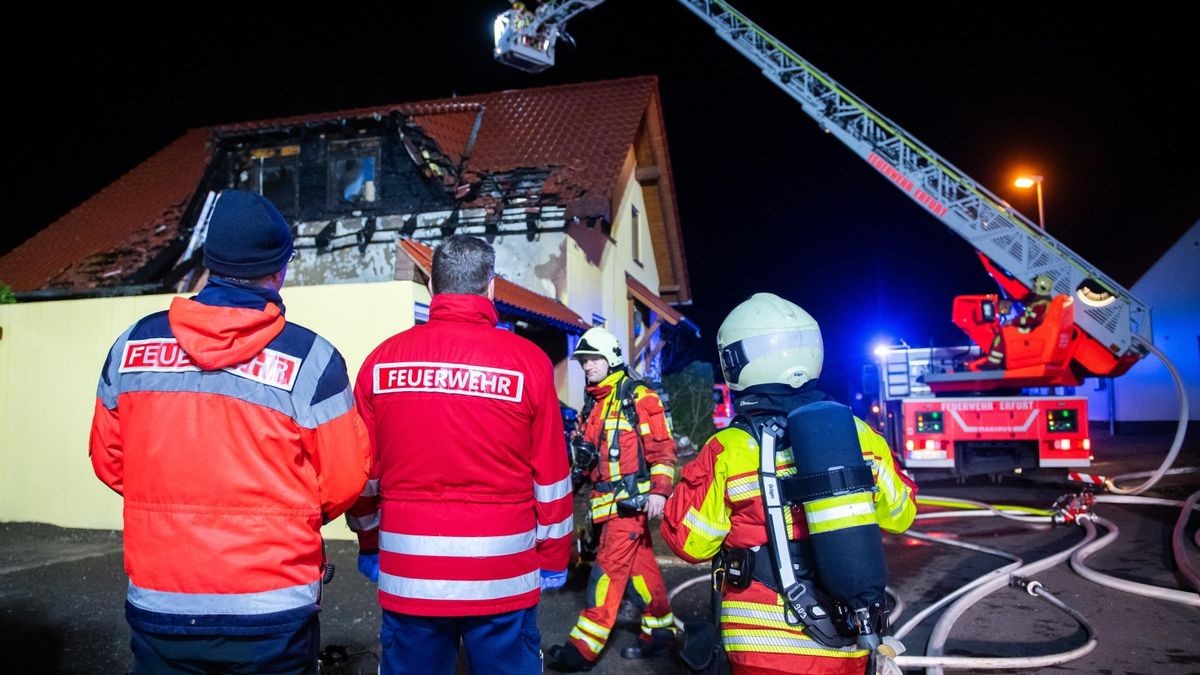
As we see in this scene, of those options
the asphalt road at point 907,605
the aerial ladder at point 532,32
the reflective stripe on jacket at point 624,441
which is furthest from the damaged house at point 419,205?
→ the reflective stripe on jacket at point 624,441

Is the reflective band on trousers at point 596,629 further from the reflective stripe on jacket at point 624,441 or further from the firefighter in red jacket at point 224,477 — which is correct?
the firefighter in red jacket at point 224,477

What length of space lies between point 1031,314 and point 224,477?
36.5 ft

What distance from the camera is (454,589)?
228 cm

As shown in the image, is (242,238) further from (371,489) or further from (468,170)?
(468,170)

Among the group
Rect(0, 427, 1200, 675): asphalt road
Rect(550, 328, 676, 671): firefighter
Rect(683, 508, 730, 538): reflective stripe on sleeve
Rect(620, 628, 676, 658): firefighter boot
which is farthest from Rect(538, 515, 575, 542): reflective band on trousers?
Rect(620, 628, 676, 658): firefighter boot

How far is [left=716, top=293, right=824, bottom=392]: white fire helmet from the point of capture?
7.82 ft

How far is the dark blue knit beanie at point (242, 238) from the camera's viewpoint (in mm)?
1990

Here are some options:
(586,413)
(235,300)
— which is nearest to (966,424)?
(586,413)

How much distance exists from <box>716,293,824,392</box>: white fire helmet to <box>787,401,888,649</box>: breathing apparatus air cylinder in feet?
1.14

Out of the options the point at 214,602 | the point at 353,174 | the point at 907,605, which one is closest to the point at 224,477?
the point at 214,602

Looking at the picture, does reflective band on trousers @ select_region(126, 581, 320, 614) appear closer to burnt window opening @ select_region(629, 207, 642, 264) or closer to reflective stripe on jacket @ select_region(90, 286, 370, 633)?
reflective stripe on jacket @ select_region(90, 286, 370, 633)

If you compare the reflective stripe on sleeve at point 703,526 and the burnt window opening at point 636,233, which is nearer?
the reflective stripe on sleeve at point 703,526

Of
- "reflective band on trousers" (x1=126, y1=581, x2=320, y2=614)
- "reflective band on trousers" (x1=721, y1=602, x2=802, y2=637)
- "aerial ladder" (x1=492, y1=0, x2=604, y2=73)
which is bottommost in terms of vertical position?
"reflective band on trousers" (x1=721, y1=602, x2=802, y2=637)

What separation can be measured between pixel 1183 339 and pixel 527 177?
772 inches
